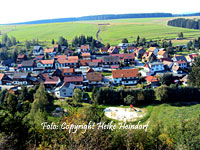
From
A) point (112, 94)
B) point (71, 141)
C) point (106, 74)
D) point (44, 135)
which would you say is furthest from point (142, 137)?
point (106, 74)

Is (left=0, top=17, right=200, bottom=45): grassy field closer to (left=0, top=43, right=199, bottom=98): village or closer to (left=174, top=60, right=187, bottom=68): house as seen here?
(left=0, top=43, right=199, bottom=98): village

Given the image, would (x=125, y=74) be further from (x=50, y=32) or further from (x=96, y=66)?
(x=50, y=32)

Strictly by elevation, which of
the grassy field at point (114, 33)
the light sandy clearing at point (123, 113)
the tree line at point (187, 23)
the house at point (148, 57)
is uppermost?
the tree line at point (187, 23)

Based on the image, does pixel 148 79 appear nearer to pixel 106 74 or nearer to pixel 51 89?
pixel 106 74

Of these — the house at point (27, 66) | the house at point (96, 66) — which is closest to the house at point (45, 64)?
the house at point (27, 66)

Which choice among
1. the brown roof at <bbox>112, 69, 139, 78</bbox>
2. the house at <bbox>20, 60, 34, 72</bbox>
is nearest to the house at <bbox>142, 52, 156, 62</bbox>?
the brown roof at <bbox>112, 69, 139, 78</bbox>

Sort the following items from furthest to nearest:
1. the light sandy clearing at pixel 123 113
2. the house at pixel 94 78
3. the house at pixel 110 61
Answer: the house at pixel 110 61
the house at pixel 94 78
the light sandy clearing at pixel 123 113

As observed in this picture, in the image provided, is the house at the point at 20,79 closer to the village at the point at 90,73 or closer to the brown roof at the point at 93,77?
the village at the point at 90,73
